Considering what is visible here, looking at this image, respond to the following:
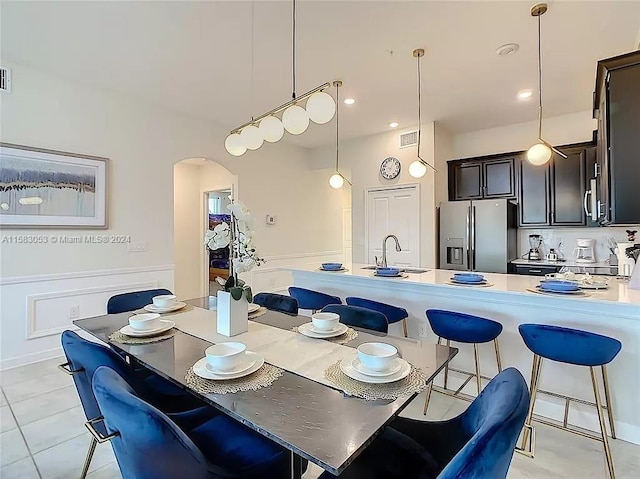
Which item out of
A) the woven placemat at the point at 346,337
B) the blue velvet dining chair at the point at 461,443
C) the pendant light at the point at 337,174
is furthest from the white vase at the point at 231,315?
the pendant light at the point at 337,174

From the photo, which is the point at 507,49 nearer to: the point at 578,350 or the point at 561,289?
the point at 561,289

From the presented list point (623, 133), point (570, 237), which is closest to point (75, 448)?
point (623, 133)

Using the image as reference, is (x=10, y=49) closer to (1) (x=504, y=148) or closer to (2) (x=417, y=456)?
(2) (x=417, y=456)

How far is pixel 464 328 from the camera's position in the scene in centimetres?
224

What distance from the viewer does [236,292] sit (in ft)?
5.87

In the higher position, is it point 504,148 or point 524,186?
point 504,148

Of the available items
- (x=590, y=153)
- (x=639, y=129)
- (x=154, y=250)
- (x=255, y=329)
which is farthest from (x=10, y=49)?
(x=590, y=153)

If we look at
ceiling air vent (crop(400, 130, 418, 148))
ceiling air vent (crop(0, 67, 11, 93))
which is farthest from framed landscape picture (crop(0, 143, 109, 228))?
ceiling air vent (crop(400, 130, 418, 148))

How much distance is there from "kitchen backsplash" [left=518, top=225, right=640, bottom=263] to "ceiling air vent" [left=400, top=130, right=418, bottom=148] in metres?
2.08

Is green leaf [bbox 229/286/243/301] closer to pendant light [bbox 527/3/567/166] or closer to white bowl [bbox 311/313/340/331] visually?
white bowl [bbox 311/313/340/331]

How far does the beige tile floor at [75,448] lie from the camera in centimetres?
187

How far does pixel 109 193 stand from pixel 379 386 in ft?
12.9

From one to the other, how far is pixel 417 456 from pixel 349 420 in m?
0.39

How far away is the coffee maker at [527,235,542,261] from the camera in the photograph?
485cm
